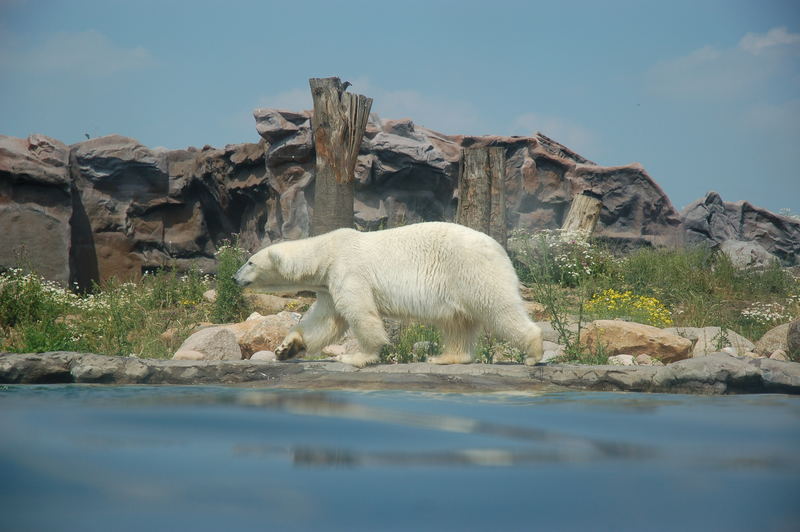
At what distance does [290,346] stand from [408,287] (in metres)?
1.10

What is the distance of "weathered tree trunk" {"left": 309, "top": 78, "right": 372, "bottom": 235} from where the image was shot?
9.31 m

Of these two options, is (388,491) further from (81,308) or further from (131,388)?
(81,308)

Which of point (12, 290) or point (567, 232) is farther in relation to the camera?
point (567, 232)

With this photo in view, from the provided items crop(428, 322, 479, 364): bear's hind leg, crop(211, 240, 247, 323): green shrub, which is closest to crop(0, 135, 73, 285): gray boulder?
crop(211, 240, 247, 323): green shrub

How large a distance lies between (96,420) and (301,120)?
12.7m

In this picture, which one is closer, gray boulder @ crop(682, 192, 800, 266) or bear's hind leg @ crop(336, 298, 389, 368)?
bear's hind leg @ crop(336, 298, 389, 368)

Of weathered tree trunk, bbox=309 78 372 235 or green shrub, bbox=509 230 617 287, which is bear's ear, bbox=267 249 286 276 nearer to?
weathered tree trunk, bbox=309 78 372 235

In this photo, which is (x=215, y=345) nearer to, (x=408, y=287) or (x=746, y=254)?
(x=408, y=287)

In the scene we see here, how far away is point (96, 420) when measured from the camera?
379cm

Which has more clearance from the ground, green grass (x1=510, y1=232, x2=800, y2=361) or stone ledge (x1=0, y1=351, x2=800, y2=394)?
green grass (x1=510, y1=232, x2=800, y2=361)

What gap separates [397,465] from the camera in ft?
9.21

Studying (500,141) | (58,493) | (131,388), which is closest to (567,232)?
(500,141)

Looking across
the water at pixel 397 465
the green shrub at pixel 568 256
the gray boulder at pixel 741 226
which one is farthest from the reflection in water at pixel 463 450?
the gray boulder at pixel 741 226

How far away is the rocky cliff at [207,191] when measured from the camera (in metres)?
14.0
